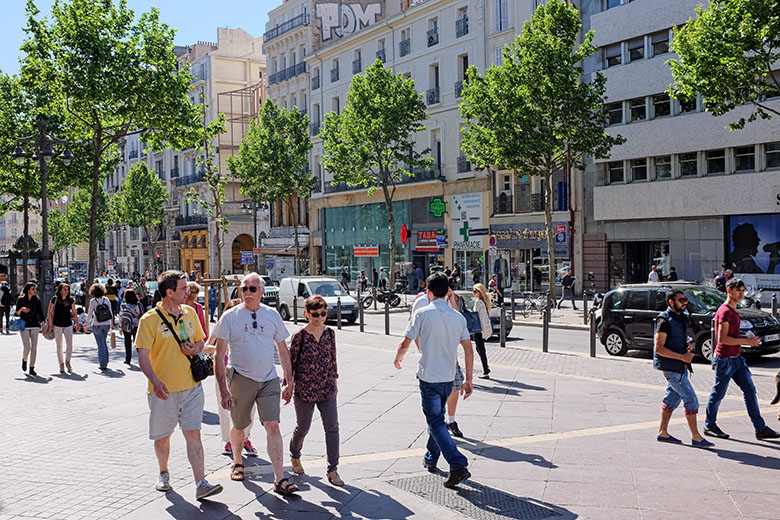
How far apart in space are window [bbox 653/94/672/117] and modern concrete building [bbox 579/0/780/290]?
0.04 metres

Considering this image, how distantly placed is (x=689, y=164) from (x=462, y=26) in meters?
15.8

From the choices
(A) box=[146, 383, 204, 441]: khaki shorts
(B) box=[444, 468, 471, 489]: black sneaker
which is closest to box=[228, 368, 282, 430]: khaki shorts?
(A) box=[146, 383, 204, 441]: khaki shorts

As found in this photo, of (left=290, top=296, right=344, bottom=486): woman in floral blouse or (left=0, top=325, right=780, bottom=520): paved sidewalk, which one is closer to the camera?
(left=0, top=325, right=780, bottom=520): paved sidewalk

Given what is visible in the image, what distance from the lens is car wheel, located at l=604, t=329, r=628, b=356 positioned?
1622 centimetres

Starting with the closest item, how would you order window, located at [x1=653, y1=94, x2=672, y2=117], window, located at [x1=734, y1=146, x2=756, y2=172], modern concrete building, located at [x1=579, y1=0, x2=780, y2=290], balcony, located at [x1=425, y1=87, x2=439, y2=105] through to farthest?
modern concrete building, located at [x1=579, y1=0, x2=780, y2=290] < window, located at [x1=734, y1=146, x2=756, y2=172] < window, located at [x1=653, y1=94, x2=672, y2=117] < balcony, located at [x1=425, y1=87, x2=439, y2=105]

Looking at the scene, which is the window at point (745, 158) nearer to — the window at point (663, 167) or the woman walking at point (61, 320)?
the window at point (663, 167)

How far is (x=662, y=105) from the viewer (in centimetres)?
3284

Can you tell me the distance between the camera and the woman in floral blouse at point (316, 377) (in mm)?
6699

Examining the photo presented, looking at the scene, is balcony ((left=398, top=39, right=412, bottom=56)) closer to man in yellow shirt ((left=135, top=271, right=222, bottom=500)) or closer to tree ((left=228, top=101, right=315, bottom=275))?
tree ((left=228, top=101, right=315, bottom=275))

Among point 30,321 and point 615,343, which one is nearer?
point 30,321

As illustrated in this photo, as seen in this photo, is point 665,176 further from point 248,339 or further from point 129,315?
point 248,339

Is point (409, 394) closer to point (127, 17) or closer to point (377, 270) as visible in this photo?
point (127, 17)

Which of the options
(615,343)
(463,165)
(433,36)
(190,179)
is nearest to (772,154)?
(463,165)

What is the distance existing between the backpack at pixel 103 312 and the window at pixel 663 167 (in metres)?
24.9
